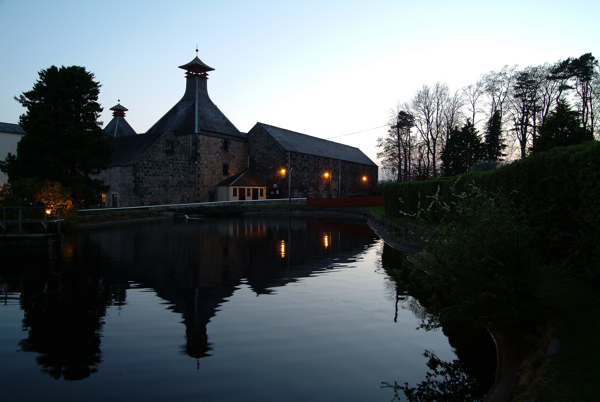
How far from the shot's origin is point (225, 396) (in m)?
4.65

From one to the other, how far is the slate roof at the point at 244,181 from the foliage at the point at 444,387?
41.2 metres

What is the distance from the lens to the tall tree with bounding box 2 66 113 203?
24.3m

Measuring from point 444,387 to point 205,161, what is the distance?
42.1 meters

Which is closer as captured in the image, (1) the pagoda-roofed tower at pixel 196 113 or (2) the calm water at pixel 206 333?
(2) the calm water at pixel 206 333

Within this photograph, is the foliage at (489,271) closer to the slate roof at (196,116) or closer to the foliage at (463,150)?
the foliage at (463,150)

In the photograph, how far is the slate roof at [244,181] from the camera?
45900 mm

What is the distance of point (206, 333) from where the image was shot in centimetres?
664

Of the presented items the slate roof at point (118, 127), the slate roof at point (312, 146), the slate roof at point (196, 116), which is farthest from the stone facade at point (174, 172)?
the slate roof at point (118, 127)

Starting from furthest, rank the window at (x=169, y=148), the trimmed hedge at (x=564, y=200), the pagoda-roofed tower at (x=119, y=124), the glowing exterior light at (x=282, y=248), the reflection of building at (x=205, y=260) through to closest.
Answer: the pagoda-roofed tower at (x=119, y=124), the window at (x=169, y=148), the glowing exterior light at (x=282, y=248), the reflection of building at (x=205, y=260), the trimmed hedge at (x=564, y=200)

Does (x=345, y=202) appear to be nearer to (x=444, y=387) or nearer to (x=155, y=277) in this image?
(x=155, y=277)

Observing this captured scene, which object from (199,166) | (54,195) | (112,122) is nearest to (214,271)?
(54,195)

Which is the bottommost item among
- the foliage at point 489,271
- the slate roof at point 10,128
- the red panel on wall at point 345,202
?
the foliage at point 489,271

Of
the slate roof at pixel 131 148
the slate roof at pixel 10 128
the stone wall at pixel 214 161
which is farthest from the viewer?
the stone wall at pixel 214 161

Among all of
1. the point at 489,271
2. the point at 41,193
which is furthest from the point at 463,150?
the point at 489,271
